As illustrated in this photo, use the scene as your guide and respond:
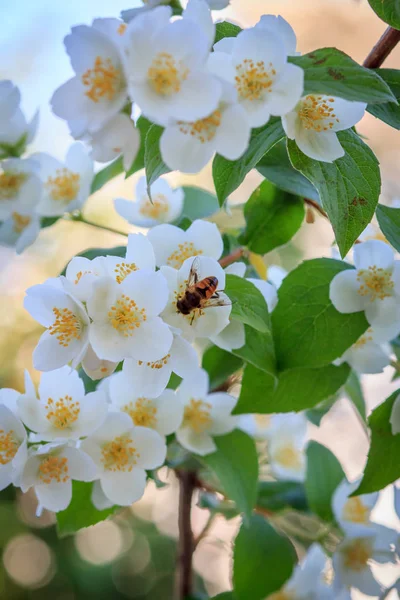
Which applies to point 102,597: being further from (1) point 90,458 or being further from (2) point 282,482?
(1) point 90,458

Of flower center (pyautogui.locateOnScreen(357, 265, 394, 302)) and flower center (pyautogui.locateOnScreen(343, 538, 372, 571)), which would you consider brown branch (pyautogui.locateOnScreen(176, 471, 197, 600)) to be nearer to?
flower center (pyautogui.locateOnScreen(343, 538, 372, 571))

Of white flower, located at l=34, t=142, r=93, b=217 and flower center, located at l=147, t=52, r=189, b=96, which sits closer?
flower center, located at l=147, t=52, r=189, b=96

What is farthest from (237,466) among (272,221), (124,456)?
(272,221)

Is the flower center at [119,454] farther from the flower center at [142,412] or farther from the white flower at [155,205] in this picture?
the white flower at [155,205]

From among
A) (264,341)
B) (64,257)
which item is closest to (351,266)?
(264,341)

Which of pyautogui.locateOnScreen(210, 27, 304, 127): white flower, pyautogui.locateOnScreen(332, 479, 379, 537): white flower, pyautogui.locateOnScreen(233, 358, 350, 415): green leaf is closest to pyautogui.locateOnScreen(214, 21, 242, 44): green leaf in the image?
pyautogui.locateOnScreen(210, 27, 304, 127): white flower

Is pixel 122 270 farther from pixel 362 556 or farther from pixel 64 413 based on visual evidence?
pixel 362 556
